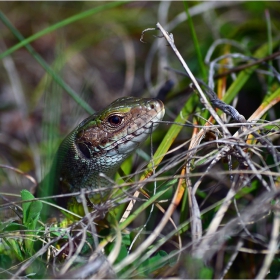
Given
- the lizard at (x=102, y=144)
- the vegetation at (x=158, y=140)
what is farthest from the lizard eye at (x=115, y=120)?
the vegetation at (x=158, y=140)

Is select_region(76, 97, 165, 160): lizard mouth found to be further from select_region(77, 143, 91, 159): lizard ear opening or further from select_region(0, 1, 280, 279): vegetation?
select_region(0, 1, 280, 279): vegetation

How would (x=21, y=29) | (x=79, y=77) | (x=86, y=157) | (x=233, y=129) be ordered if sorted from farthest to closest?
(x=21, y=29), (x=79, y=77), (x=233, y=129), (x=86, y=157)

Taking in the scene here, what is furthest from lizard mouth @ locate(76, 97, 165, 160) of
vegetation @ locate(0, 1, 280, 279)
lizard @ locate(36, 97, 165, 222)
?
vegetation @ locate(0, 1, 280, 279)

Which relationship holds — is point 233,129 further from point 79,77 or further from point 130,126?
point 79,77

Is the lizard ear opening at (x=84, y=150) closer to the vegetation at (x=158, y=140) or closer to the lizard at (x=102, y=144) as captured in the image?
Answer: the lizard at (x=102, y=144)

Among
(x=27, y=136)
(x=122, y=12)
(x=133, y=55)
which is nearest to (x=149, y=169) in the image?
(x=27, y=136)
